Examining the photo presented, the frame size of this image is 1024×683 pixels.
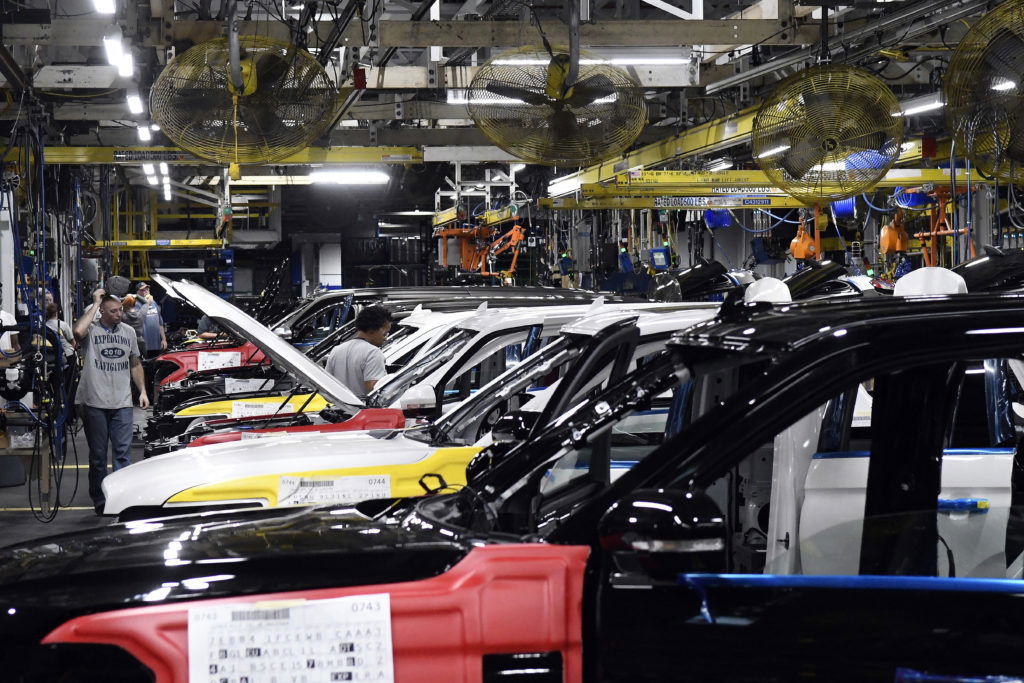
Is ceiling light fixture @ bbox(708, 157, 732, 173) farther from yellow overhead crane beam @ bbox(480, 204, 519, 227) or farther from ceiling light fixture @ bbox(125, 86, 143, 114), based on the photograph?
ceiling light fixture @ bbox(125, 86, 143, 114)

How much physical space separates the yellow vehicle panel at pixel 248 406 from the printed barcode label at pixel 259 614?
21.5ft

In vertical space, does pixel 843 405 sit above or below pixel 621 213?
below

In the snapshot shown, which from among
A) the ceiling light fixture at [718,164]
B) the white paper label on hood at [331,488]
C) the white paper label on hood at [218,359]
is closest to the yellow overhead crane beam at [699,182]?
the ceiling light fixture at [718,164]

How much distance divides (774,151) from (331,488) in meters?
4.44

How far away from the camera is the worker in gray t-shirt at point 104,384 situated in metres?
9.92

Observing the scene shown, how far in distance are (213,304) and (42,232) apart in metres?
2.63

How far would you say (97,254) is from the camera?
25.5 meters

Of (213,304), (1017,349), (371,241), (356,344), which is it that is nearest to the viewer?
(1017,349)

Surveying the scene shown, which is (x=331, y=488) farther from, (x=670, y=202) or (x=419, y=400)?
(x=670, y=202)

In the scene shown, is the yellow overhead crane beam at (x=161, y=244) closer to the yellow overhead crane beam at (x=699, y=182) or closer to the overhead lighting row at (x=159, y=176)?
the overhead lighting row at (x=159, y=176)

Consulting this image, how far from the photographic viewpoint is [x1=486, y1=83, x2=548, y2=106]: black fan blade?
7543mm

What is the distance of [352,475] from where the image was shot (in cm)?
547

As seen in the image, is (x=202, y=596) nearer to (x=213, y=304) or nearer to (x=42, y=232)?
(x=213, y=304)

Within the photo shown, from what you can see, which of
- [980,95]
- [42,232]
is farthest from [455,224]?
[980,95]
